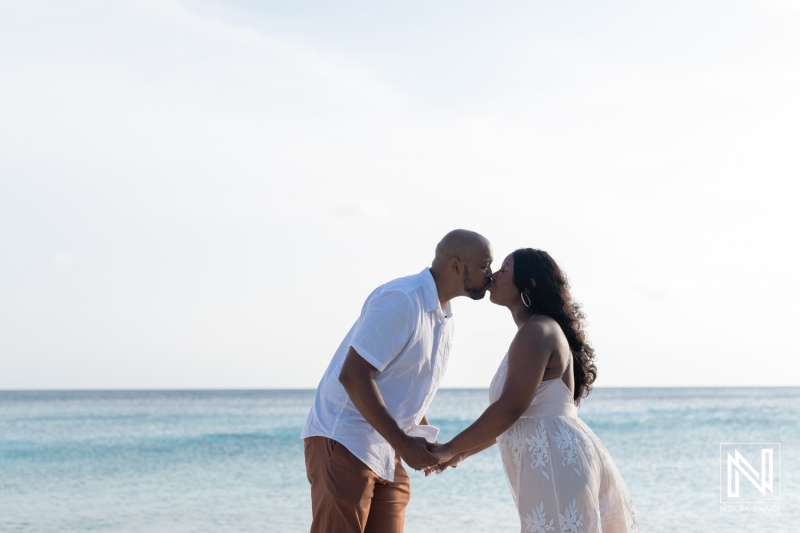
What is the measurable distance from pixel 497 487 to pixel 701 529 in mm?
3621

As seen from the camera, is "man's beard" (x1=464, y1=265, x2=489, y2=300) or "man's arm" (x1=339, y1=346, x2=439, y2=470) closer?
"man's arm" (x1=339, y1=346, x2=439, y2=470)

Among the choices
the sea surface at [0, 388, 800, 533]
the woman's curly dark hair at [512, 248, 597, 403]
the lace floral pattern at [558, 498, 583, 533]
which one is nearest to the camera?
the lace floral pattern at [558, 498, 583, 533]

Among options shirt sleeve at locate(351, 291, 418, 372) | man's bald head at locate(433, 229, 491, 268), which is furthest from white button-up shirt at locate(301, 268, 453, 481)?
man's bald head at locate(433, 229, 491, 268)

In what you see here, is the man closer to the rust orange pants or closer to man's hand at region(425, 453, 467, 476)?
the rust orange pants

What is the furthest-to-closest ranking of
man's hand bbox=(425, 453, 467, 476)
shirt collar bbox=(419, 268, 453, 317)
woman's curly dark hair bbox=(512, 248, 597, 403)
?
man's hand bbox=(425, 453, 467, 476) → shirt collar bbox=(419, 268, 453, 317) → woman's curly dark hair bbox=(512, 248, 597, 403)

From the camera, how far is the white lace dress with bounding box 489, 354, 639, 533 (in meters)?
3.51

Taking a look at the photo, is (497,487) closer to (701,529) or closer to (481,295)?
(701,529)

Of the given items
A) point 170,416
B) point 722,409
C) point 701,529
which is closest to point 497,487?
point 701,529

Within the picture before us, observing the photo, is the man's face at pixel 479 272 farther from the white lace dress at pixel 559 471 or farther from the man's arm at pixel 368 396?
the man's arm at pixel 368 396

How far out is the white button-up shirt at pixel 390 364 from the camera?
12.1 ft

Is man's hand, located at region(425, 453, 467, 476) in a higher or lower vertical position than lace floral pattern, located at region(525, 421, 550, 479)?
lower

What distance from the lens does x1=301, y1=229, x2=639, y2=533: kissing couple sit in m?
3.57

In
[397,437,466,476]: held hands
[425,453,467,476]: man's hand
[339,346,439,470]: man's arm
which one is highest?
[339,346,439,470]: man's arm

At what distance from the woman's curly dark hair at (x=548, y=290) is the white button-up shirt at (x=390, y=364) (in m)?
0.40
